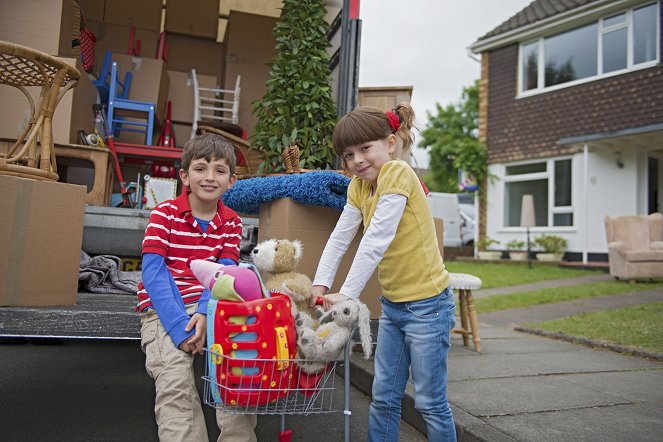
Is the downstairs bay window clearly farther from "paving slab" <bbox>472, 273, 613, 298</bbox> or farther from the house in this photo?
"paving slab" <bbox>472, 273, 613, 298</bbox>

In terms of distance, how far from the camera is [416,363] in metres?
1.96

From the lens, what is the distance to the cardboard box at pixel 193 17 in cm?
595

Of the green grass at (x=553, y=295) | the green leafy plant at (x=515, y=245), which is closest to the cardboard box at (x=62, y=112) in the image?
the green grass at (x=553, y=295)

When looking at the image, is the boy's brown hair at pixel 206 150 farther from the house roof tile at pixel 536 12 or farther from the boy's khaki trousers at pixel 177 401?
the house roof tile at pixel 536 12

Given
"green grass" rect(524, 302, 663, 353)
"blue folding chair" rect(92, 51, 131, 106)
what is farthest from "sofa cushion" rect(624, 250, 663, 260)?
"blue folding chair" rect(92, 51, 131, 106)

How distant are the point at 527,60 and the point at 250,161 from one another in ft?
37.4

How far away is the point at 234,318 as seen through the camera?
1531 mm

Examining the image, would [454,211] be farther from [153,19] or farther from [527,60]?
[153,19]

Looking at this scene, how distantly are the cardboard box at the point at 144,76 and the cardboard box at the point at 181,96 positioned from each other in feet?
1.30

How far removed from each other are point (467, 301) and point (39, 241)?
3.27 meters

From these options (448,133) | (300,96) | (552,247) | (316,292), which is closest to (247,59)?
(300,96)

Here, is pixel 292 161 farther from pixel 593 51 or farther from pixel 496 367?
pixel 593 51

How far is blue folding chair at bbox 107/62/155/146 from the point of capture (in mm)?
4984

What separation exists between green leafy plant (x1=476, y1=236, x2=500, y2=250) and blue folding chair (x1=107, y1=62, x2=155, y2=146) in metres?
10.2
